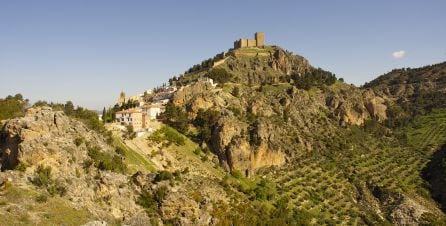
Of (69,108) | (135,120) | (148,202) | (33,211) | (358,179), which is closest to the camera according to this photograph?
(33,211)

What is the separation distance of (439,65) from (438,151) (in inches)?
4188

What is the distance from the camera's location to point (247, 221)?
2287 inches

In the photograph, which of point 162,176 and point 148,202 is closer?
point 148,202

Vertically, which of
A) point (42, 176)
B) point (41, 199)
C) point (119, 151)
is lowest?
point (41, 199)

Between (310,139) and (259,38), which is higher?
(259,38)

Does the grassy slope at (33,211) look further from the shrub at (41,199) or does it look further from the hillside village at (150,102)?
the hillside village at (150,102)

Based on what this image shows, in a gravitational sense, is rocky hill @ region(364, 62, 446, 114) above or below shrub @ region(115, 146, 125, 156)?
above

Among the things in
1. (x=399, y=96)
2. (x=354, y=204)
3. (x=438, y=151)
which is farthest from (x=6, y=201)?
(x=399, y=96)

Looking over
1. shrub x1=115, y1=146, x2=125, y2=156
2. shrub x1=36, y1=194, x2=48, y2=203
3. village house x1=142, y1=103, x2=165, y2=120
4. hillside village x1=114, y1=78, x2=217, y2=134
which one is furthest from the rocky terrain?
village house x1=142, y1=103, x2=165, y2=120

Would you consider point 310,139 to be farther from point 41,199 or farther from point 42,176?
point 41,199

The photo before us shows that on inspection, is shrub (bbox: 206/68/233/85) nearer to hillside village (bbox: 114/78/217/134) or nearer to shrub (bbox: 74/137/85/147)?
hillside village (bbox: 114/78/217/134)

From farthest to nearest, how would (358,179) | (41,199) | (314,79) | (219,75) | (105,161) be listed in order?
(314,79)
(219,75)
(358,179)
(105,161)
(41,199)

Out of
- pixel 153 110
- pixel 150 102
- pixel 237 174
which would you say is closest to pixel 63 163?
pixel 237 174

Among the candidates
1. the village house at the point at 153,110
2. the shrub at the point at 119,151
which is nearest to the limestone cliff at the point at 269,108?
the village house at the point at 153,110
